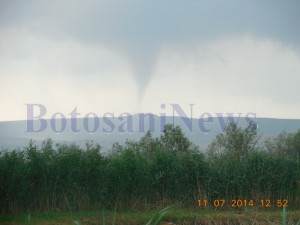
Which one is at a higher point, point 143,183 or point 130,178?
point 130,178

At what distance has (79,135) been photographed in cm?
2344

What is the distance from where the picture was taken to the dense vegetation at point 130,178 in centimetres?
1497

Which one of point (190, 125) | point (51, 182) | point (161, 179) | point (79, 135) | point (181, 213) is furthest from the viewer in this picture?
point (190, 125)

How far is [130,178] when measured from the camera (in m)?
15.8

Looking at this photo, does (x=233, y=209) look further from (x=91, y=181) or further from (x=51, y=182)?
(x=51, y=182)

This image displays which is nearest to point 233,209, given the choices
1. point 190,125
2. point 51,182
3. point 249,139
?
point 51,182

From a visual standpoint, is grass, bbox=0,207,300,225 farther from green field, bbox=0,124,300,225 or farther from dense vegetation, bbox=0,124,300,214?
dense vegetation, bbox=0,124,300,214

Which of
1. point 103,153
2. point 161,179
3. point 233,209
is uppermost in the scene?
point 103,153

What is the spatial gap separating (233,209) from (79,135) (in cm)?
1068
